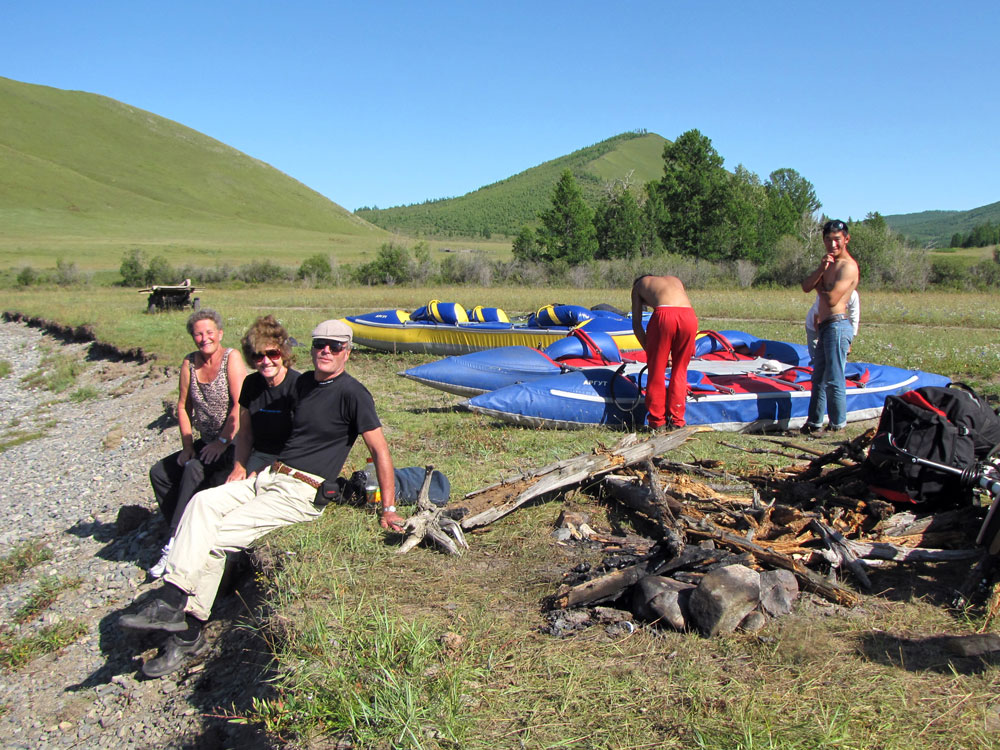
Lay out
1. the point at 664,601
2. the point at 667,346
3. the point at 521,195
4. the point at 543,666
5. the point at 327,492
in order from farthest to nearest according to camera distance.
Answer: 1. the point at 521,195
2. the point at 667,346
3. the point at 327,492
4. the point at 664,601
5. the point at 543,666

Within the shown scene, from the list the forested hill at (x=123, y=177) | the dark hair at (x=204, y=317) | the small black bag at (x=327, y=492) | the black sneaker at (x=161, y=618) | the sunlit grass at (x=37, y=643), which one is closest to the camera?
the black sneaker at (x=161, y=618)

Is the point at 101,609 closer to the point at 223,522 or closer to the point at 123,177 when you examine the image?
the point at 223,522

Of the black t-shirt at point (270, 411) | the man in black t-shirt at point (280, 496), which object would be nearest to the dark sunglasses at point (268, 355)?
the black t-shirt at point (270, 411)

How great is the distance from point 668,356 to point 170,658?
517 centimetres

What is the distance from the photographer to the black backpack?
421 cm

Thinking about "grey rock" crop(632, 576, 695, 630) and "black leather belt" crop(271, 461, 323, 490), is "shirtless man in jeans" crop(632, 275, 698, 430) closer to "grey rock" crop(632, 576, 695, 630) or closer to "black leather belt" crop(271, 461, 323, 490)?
"grey rock" crop(632, 576, 695, 630)

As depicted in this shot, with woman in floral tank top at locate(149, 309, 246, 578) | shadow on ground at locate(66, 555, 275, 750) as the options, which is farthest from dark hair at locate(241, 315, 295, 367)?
shadow on ground at locate(66, 555, 275, 750)

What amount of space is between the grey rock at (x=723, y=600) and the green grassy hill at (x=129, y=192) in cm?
5205

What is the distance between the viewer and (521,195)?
151 meters

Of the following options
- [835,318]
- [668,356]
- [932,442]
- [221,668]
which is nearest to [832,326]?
[835,318]

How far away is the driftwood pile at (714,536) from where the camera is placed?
345 cm

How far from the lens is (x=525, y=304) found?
73.7 ft

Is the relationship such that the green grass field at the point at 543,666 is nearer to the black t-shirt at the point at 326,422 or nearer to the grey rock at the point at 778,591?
the grey rock at the point at 778,591

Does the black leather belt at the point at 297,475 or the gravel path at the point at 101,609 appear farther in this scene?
the black leather belt at the point at 297,475
